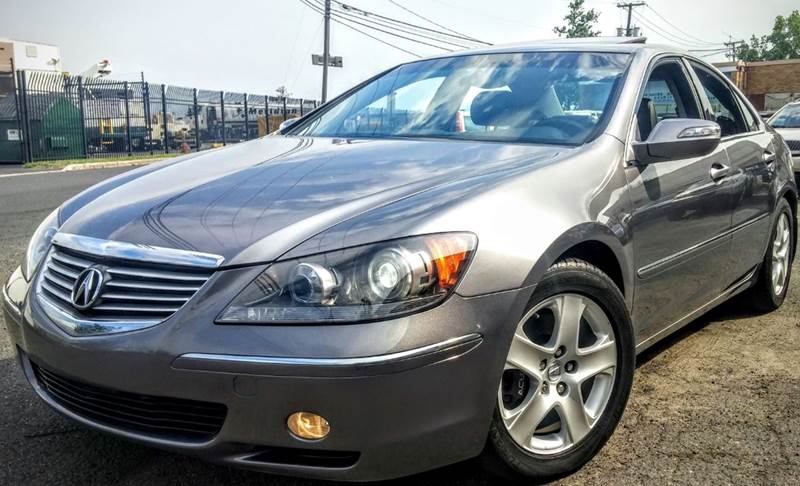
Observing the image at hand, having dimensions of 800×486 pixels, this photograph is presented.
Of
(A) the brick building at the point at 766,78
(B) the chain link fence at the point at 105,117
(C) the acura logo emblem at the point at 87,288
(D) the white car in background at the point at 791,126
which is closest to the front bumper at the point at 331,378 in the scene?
(C) the acura logo emblem at the point at 87,288

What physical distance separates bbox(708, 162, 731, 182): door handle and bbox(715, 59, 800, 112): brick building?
53.0m

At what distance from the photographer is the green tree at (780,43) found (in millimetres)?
89887

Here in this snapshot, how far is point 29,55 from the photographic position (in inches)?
1636

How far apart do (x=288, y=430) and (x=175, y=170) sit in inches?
57.4

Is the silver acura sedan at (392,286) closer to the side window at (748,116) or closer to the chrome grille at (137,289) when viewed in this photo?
the chrome grille at (137,289)

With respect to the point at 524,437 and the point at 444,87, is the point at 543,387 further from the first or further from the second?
the point at 444,87

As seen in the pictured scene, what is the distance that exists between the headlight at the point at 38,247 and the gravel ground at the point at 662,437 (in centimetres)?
63

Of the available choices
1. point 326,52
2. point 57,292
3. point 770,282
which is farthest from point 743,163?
point 326,52

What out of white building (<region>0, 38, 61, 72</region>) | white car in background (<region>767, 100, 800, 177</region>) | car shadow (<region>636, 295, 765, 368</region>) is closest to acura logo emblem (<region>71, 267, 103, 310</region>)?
car shadow (<region>636, 295, 765, 368</region>)

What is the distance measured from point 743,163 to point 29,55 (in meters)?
44.8

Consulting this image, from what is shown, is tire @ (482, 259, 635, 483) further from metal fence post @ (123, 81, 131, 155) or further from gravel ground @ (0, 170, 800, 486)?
metal fence post @ (123, 81, 131, 155)

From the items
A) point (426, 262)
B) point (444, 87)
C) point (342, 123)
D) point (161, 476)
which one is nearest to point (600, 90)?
point (444, 87)

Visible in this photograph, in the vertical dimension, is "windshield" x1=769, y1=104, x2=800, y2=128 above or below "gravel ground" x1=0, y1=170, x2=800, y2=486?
above

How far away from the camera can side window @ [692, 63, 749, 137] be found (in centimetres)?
395
